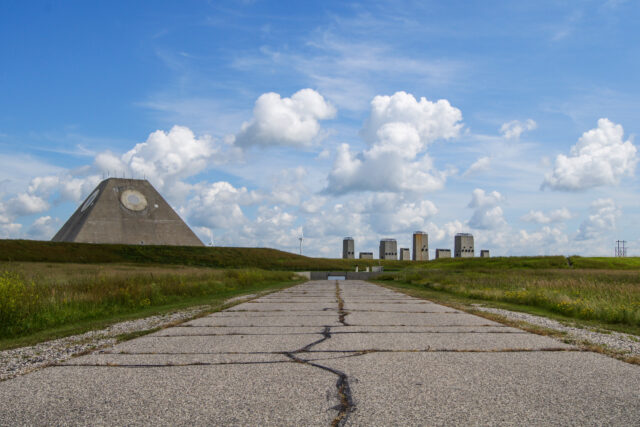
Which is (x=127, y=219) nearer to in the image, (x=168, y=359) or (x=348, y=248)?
(x=348, y=248)

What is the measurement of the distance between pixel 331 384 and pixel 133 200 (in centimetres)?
9372

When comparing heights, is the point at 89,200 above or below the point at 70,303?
above

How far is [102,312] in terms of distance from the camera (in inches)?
561

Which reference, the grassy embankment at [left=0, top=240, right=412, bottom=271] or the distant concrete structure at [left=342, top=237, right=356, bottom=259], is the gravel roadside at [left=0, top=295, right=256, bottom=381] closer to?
the grassy embankment at [left=0, top=240, right=412, bottom=271]

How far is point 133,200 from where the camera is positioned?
91938mm

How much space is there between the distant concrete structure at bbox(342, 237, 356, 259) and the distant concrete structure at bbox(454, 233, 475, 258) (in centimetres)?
2651

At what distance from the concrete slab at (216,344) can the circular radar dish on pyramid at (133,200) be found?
8842cm

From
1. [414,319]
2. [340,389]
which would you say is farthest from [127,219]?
[340,389]

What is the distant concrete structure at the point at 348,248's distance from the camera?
13032cm

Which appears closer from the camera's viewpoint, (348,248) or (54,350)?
(54,350)

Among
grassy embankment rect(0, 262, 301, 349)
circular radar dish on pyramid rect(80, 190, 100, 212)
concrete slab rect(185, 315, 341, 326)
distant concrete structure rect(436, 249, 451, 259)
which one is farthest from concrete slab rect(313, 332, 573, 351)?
distant concrete structure rect(436, 249, 451, 259)

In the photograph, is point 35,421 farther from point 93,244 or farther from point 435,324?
point 93,244

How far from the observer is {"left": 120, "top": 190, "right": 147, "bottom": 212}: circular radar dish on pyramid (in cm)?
9100

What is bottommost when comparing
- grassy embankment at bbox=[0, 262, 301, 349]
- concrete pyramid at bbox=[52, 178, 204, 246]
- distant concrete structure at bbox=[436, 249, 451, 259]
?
grassy embankment at bbox=[0, 262, 301, 349]
